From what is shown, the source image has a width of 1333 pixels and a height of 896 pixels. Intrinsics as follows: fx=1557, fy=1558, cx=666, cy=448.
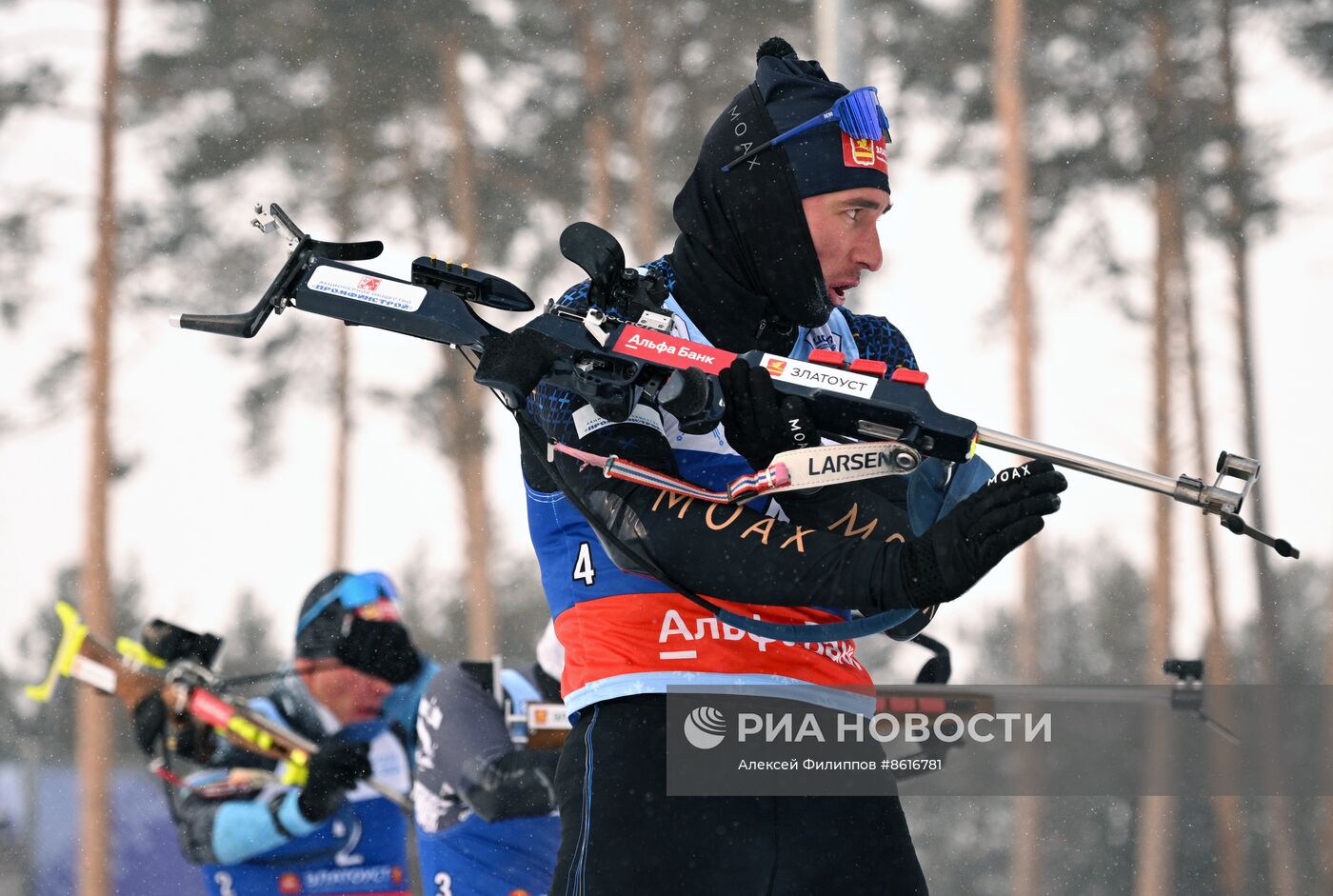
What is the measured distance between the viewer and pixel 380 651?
6.09 metres

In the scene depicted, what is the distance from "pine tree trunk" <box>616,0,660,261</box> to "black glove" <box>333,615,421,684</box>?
800cm

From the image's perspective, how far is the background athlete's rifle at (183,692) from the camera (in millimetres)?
6031

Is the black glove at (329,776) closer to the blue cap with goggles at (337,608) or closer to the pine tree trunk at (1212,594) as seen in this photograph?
the blue cap with goggles at (337,608)

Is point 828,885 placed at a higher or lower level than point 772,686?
lower

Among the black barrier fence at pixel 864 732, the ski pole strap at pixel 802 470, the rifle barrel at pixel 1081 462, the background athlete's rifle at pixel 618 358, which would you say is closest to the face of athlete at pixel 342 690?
the black barrier fence at pixel 864 732

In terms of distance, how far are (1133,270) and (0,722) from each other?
15.4m

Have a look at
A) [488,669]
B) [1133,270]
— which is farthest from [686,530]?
[1133,270]

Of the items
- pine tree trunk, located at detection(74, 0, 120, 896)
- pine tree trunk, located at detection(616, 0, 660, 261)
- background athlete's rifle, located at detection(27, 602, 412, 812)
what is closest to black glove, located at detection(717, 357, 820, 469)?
background athlete's rifle, located at detection(27, 602, 412, 812)

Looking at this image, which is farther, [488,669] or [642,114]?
[642,114]

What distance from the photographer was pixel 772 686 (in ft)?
7.40

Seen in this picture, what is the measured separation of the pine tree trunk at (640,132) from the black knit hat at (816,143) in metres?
11.2

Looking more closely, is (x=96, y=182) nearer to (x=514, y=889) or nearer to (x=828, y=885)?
(x=514, y=889)

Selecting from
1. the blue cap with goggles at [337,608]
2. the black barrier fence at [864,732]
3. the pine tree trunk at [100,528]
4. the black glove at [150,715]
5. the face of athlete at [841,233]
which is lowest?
the black barrier fence at [864,732]

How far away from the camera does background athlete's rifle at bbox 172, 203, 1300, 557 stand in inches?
81.4
